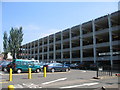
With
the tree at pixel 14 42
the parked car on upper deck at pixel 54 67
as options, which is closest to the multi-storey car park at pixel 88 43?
the parked car on upper deck at pixel 54 67

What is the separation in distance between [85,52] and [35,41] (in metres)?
29.1

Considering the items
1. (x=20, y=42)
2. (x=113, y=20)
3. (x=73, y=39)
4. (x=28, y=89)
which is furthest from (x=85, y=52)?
(x=28, y=89)

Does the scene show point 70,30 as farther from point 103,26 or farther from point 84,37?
point 103,26

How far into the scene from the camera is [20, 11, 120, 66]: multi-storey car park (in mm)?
35656

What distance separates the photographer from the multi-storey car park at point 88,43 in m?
35.7

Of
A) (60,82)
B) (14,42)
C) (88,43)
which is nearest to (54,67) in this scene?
(60,82)

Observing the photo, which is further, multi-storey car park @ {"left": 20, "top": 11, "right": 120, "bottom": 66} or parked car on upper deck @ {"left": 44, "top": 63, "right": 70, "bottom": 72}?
multi-storey car park @ {"left": 20, "top": 11, "right": 120, "bottom": 66}

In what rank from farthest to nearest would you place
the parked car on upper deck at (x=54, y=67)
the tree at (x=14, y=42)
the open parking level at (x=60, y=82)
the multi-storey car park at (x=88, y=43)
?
the tree at (x=14, y=42) → the multi-storey car park at (x=88, y=43) → the parked car on upper deck at (x=54, y=67) → the open parking level at (x=60, y=82)

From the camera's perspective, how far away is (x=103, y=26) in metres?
43.3

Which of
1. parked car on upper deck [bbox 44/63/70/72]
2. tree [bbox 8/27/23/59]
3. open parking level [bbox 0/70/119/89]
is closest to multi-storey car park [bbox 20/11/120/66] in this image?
open parking level [bbox 0/70/119/89]

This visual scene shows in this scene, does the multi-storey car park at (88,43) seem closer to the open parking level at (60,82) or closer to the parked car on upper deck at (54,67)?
the open parking level at (60,82)

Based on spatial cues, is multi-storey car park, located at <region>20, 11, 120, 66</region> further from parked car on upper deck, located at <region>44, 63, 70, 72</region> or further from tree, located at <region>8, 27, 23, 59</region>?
tree, located at <region>8, 27, 23, 59</region>

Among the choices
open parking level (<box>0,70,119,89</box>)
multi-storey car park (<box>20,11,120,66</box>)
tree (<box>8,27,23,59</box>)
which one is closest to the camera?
open parking level (<box>0,70,119,89</box>)

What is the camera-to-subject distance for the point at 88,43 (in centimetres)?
4872
